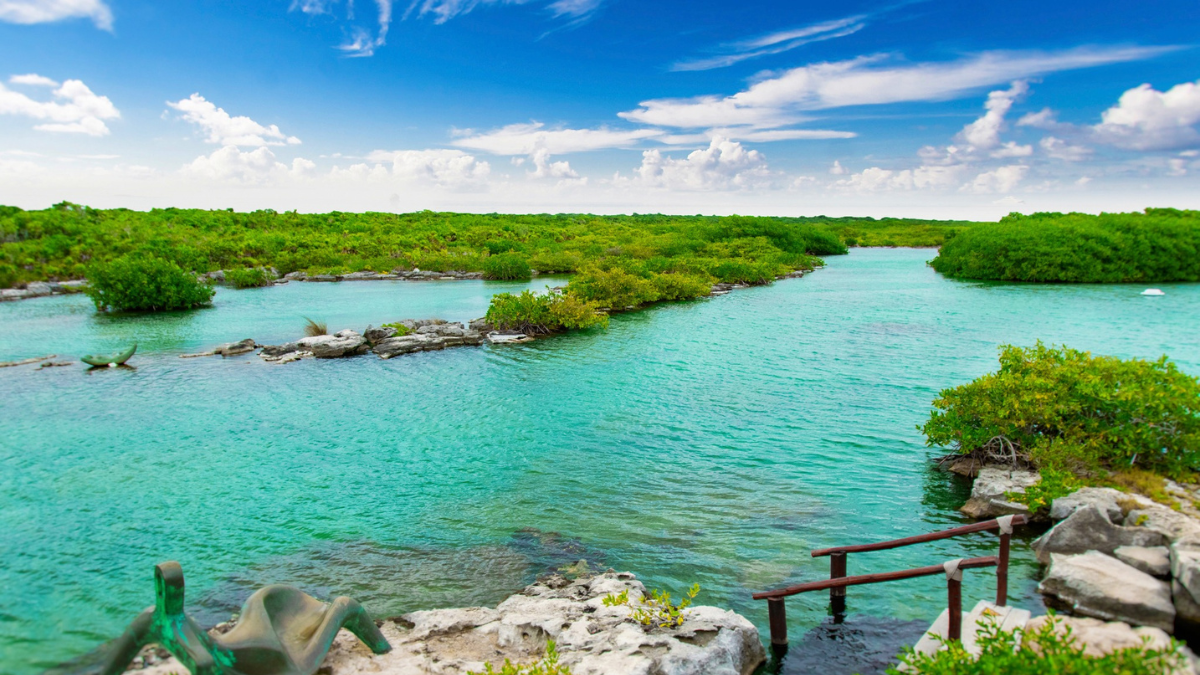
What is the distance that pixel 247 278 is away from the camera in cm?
5550

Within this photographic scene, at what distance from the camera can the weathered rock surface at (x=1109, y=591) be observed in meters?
6.73

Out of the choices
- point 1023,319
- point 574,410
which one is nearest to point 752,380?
point 574,410

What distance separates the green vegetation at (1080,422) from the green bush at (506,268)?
5103 centimetres

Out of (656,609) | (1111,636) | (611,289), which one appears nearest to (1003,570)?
(1111,636)

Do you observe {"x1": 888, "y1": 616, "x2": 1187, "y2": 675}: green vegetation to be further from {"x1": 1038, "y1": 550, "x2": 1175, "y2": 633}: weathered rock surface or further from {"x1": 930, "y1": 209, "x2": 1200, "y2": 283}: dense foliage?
{"x1": 930, "y1": 209, "x2": 1200, "y2": 283}: dense foliage

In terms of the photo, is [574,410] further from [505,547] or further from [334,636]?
[334,636]

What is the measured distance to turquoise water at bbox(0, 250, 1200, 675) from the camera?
396 inches

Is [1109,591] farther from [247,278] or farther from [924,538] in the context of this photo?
[247,278]

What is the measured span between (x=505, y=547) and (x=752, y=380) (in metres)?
13.6

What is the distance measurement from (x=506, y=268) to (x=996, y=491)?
53.4 metres

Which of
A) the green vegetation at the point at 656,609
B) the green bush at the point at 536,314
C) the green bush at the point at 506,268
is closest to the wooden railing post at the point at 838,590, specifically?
the green vegetation at the point at 656,609

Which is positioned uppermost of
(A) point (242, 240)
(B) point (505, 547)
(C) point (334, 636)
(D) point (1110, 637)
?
(A) point (242, 240)

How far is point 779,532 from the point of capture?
11344 mm

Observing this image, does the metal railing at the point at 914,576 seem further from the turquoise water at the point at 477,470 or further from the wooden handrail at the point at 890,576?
the turquoise water at the point at 477,470
